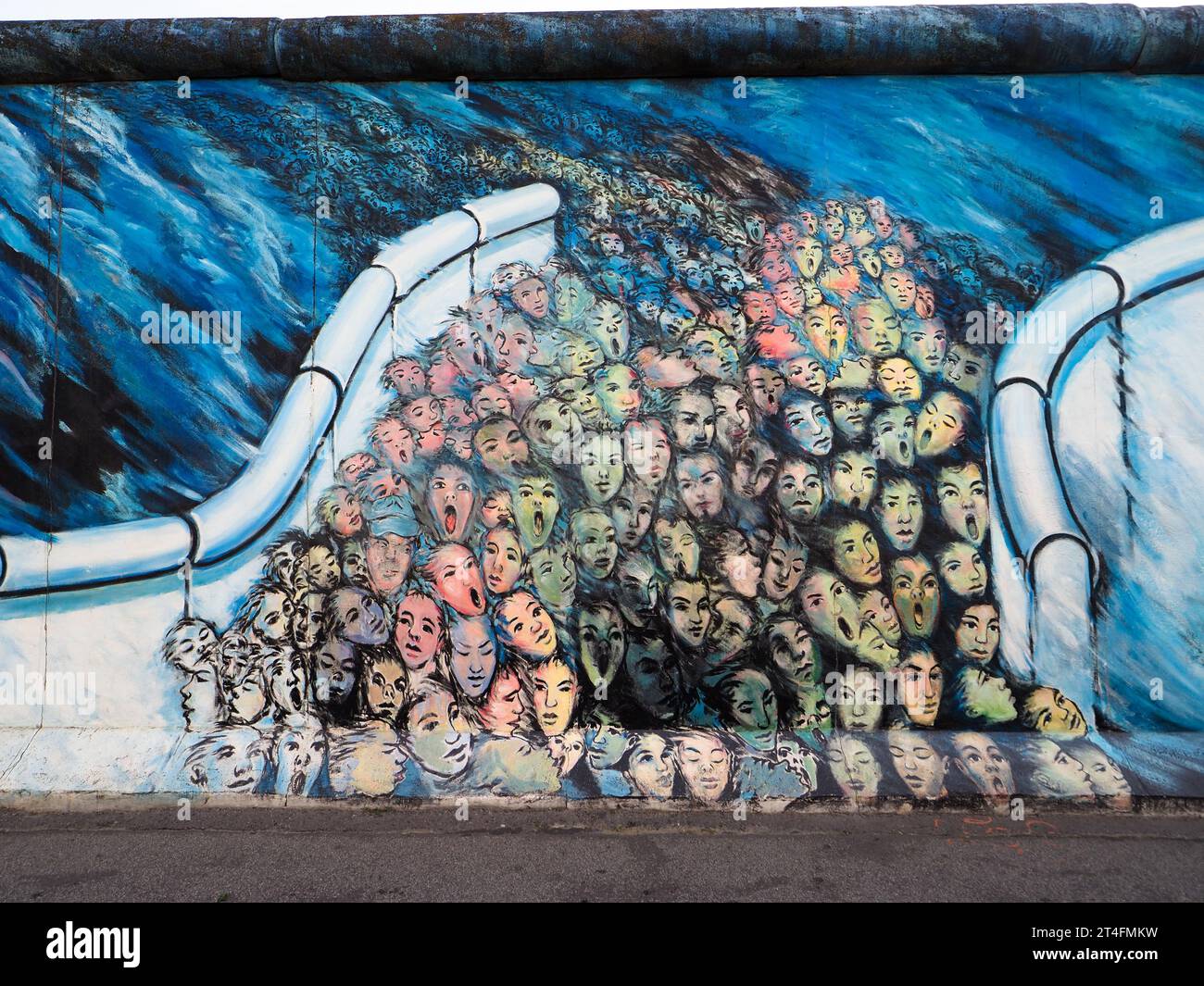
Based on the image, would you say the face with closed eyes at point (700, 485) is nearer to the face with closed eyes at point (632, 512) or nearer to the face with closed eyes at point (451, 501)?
the face with closed eyes at point (632, 512)

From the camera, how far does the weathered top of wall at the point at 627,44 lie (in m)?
4.55

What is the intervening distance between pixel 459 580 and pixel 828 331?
237cm

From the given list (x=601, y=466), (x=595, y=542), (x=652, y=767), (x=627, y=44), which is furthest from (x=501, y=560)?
(x=627, y=44)

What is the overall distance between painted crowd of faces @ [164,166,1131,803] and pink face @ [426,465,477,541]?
0.06ft

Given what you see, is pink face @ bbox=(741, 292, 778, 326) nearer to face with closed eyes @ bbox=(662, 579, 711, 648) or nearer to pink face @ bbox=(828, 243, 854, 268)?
pink face @ bbox=(828, 243, 854, 268)

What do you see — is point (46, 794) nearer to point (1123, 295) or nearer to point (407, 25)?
point (407, 25)

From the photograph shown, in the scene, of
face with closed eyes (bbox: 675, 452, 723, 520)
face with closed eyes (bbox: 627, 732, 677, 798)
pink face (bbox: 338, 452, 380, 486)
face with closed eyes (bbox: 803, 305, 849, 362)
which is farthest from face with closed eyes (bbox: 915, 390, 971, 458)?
pink face (bbox: 338, 452, 380, 486)

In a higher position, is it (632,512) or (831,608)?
(632,512)

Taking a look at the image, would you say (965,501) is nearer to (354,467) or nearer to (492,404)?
(492,404)

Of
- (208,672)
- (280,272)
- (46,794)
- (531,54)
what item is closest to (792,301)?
(531,54)

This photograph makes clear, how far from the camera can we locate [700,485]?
4555mm

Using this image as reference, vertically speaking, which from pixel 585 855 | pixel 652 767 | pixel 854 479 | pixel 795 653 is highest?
pixel 854 479

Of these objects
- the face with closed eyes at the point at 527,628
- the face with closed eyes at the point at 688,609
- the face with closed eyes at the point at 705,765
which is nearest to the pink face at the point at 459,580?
the face with closed eyes at the point at 527,628

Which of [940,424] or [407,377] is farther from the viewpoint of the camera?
[407,377]
